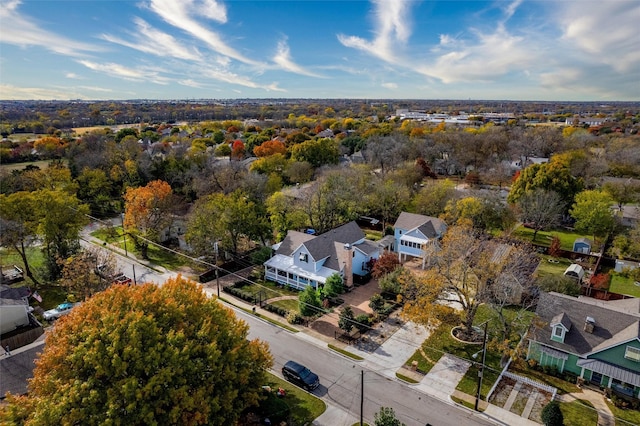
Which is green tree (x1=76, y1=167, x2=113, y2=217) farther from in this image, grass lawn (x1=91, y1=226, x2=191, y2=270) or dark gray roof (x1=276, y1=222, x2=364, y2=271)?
dark gray roof (x1=276, y1=222, x2=364, y2=271)

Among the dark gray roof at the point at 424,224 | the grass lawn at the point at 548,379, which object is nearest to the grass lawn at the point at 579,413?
the grass lawn at the point at 548,379

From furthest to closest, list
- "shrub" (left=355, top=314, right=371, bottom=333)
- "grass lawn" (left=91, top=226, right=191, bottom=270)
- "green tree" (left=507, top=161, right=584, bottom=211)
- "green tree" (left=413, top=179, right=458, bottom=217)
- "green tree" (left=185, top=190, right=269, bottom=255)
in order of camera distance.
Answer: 1. "green tree" (left=507, top=161, right=584, bottom=211)
2. "green tree" (left=413, top=179, right=458, bottom=217)
3. "grass lawn" (left=91, top=226, right=191, bottom=270)
4. "green tree" (left=185, top=190, right=269, bottom=255)
5. "shrub" (left=355, top=314, right=371, bottom=333)

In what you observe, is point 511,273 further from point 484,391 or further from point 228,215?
point 228,215

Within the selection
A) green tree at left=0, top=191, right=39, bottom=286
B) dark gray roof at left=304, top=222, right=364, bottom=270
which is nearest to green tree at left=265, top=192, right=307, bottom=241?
dark gray roof at left=304, top=222, right=364, bottom=270

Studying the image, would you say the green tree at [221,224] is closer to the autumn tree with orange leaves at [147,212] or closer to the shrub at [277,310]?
the autumn tree with orange leaves at [147,212]

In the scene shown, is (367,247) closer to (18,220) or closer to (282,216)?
(282,216)

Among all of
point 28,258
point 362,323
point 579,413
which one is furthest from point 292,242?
point 28,258
